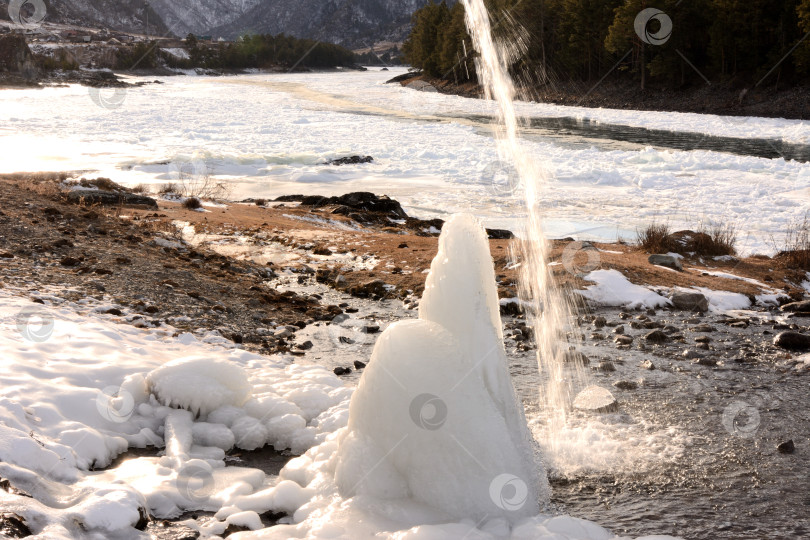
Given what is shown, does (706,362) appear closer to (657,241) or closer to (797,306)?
(797,306)

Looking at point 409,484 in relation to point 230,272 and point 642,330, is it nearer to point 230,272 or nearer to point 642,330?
point 642,330

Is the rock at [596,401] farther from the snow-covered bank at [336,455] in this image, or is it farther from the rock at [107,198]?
the rock at [107,198]

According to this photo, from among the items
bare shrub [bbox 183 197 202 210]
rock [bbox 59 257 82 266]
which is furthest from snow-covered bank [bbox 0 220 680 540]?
bare shrub [bbox 183 197 202 210]

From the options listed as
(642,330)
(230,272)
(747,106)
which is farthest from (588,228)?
(747,106)

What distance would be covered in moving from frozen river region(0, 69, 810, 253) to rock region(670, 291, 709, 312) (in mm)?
5684

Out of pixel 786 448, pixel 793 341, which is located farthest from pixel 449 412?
pixel 793 341

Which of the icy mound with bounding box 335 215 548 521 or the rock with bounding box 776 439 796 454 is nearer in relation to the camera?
the icy mound with bounding box 335 215 548 521

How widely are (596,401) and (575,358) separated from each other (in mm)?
1416

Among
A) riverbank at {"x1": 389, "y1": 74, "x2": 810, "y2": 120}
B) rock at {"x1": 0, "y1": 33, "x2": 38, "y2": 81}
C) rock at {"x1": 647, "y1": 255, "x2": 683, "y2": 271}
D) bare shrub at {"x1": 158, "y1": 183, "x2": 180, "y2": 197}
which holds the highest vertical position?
rock at {"x1": 0, "y1": 33, "x2": 38, "y2": 81}

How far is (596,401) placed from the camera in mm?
6848

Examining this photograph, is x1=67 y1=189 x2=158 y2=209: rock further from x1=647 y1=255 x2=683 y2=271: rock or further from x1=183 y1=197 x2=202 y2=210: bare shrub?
x1=647 y1=255 x2=683 y2=271: rock

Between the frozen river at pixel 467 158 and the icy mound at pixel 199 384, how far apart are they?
1134cm

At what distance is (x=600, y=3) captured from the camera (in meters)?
60.2

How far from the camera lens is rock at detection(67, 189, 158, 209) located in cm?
1494
